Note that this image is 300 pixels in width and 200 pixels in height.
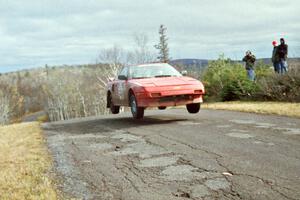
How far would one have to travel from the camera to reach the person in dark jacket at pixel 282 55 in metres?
16.5

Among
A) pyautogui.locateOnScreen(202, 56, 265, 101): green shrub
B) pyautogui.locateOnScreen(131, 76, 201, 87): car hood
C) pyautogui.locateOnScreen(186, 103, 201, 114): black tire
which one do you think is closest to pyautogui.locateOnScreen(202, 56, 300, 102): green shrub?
pyautogui.locateOnScreen(202, 56, 265, 101): green shrub

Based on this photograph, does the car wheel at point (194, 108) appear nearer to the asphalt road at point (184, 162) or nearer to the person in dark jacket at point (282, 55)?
the asphalt road at point (184, 162)

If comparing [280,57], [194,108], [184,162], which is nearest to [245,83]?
[280,57]

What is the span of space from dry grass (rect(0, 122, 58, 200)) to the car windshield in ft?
10.7

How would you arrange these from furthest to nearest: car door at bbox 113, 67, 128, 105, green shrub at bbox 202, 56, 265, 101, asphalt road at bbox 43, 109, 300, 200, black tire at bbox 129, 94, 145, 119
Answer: green shrub at bbox 202, 56, 265, 101 < car door at bbox 113, 67, 128, 105 < black tire at bbox 129, 94, 145, 119 < asphalt road at bbox 43, 109, 300, 200

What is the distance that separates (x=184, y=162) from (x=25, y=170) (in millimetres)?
2259

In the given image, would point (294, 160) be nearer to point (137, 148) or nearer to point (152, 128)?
point (137, 148)

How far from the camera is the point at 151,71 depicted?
35.9 feet

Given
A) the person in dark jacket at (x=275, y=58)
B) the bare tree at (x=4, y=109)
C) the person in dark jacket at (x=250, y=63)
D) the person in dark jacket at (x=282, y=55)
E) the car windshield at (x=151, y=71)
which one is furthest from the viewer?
the bare tree at (x=4, y=109)

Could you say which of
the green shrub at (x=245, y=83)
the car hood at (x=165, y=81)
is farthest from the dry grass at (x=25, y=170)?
the green shrub at (x=245, y=83)

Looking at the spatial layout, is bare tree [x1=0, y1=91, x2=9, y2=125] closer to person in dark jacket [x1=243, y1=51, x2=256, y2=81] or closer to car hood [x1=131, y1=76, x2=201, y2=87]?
person in dark jacket [x1=243, y1=51, x2=256, y2=81]

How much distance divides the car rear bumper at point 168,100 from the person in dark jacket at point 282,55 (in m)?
7.47

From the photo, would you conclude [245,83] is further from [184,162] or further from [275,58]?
[184,162]

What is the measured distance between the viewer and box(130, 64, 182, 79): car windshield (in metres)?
10.8
